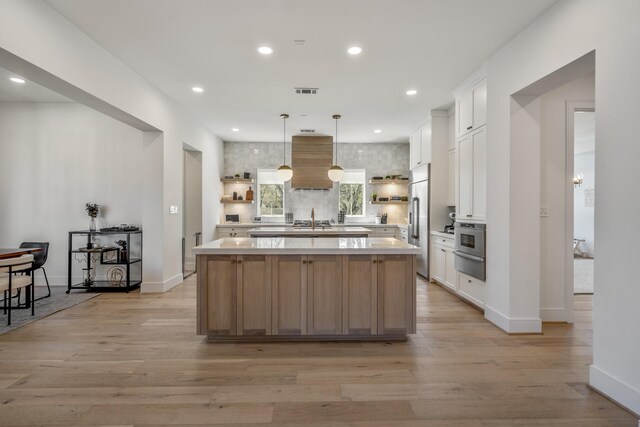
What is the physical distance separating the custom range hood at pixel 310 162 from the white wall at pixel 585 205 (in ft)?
22.4

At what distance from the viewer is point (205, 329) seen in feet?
9.98

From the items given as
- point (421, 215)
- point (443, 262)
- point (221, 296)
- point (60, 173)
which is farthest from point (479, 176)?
point (60, 173)

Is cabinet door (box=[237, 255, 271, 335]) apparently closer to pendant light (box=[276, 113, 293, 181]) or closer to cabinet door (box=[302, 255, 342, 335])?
cabinet door (box=[302, 255, 342, 335])

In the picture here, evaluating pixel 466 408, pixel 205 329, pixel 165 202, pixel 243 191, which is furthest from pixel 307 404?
pixel 243 191

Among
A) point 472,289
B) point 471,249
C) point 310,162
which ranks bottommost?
point 472,289

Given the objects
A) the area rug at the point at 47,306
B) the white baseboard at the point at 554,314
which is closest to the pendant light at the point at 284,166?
the area rug at the point at 47,306

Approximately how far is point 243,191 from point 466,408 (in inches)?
272

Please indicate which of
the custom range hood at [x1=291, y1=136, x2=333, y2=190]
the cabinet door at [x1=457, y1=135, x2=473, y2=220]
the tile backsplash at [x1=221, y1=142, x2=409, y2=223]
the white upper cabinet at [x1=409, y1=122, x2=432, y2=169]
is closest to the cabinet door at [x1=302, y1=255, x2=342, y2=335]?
the cabinet door at [x1=457, y1=135, x2=473, y2=220]

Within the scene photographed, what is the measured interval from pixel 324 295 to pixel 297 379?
31.6 inches

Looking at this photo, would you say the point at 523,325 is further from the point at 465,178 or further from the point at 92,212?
the point at 92,212

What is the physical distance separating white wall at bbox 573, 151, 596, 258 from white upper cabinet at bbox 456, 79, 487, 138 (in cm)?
639

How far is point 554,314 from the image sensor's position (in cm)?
364

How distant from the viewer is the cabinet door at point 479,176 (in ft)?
12.7

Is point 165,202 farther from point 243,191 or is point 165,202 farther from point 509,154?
point 509,154
